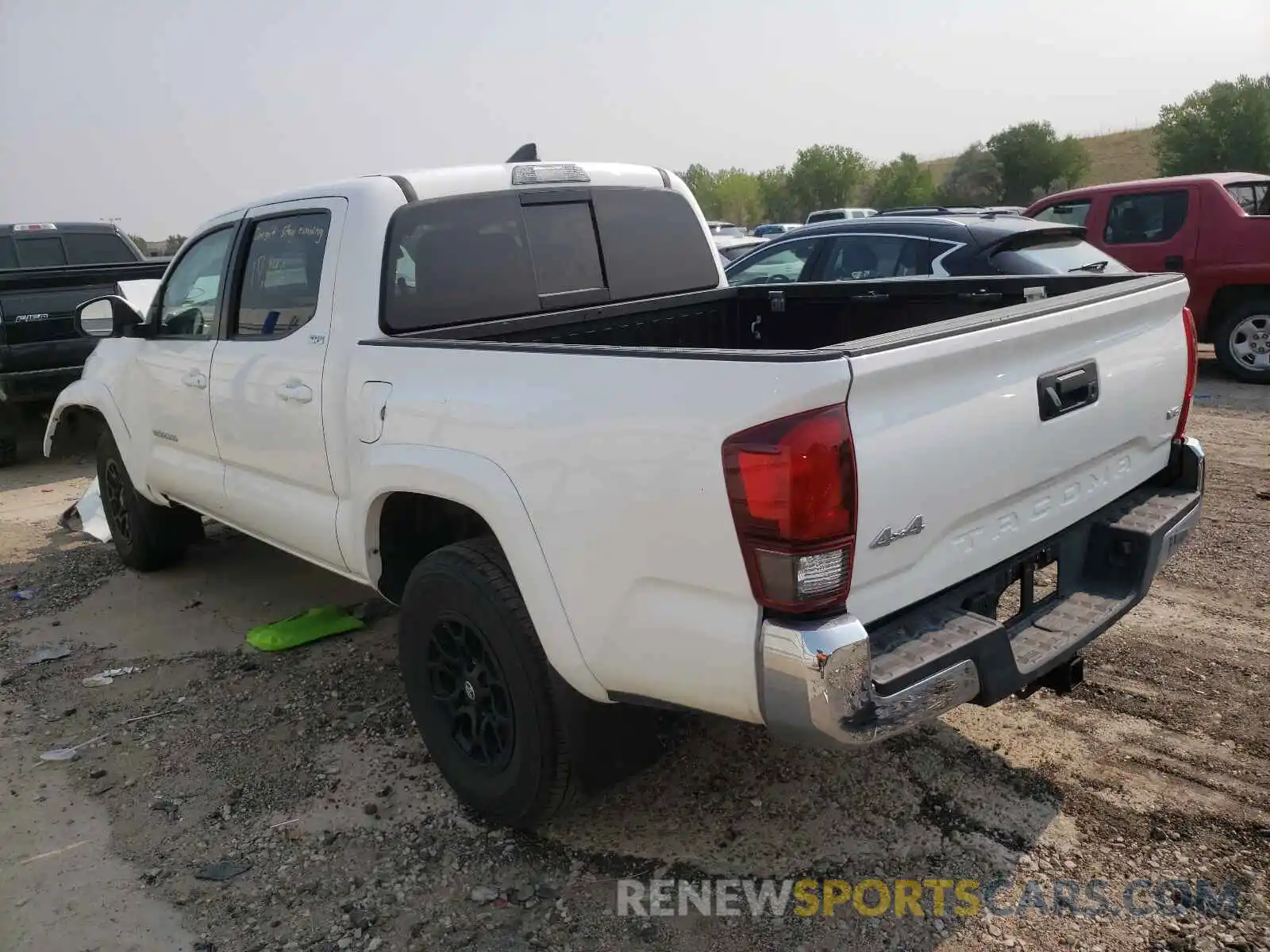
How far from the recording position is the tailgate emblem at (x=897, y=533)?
228 cm

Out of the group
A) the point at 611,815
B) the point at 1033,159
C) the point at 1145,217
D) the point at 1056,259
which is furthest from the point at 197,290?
the point at 1033,159

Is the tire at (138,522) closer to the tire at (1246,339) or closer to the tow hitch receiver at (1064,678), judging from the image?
the tow hitch receiver at (1064,678)

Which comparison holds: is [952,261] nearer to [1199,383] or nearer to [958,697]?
[1199,383]

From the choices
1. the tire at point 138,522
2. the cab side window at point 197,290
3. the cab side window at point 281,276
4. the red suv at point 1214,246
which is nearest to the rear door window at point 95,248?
the tire at point 138,522

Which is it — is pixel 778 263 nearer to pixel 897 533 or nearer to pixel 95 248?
pixel 897 533

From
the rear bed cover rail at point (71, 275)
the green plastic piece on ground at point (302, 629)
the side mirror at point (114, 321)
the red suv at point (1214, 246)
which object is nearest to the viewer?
the green plastic piece on ground at point (302, 629)

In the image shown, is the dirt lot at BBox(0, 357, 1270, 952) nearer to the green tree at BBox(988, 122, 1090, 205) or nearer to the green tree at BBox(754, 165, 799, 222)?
the green tree at BBox(988, 122, 1090, 205)

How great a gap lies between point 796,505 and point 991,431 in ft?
2.20

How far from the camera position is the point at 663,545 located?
2371 millimetres

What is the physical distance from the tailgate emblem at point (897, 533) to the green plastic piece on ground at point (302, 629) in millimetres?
3267

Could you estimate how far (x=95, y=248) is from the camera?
38.3ft

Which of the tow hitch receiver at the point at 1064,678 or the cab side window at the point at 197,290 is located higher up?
the cab side window at the point at 197,290

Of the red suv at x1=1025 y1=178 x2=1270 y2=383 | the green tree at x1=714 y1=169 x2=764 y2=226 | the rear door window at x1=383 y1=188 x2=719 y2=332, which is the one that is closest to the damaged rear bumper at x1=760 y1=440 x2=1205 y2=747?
the rear door window at x1=383 y1=188 x2=719 y2=332

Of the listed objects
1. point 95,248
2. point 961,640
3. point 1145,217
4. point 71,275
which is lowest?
point 961,640
